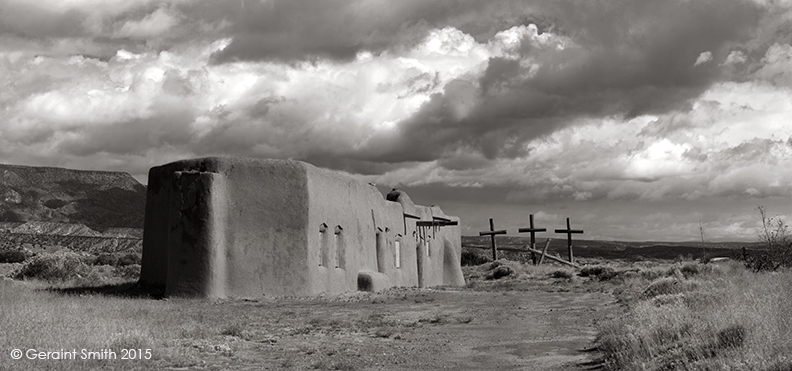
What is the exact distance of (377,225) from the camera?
2606cm

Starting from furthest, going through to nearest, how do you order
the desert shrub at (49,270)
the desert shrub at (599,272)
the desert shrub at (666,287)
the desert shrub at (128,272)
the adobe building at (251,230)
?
the desert shrub at (599,272) < the desert shrub at (128,272) < the desert shrub at (49,270) < the adobe building at (251,230) < the desert shrub at (666,287)

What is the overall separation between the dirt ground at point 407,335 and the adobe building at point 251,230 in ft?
3.47

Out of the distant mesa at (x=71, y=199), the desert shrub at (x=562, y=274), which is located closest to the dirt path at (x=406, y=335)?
the desert shrub at (x=562, y=274)

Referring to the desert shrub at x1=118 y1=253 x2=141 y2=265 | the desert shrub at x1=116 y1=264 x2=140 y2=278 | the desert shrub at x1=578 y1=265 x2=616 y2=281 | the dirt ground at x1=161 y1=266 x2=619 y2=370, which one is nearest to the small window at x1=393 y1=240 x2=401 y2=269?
the dirt ground at x1=161 y1=266 x2=619 y2=370

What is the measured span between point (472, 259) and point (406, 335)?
3420 centimetres

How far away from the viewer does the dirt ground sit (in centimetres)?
1022

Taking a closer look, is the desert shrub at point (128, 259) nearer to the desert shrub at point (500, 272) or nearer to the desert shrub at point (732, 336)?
the desert shrub at point (500, 272)

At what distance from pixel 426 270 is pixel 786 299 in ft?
69.4

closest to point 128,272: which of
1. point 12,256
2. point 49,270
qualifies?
point 49,270

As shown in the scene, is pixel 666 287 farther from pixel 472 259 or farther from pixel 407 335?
pixel 472 259

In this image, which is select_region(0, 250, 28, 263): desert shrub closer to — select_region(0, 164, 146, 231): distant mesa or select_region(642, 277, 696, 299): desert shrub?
select_region(642, 277, 696, 299): desert shrub

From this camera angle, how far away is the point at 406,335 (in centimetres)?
1295

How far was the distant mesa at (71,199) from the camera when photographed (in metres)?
79.2

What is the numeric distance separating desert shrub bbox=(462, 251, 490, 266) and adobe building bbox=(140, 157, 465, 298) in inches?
903
